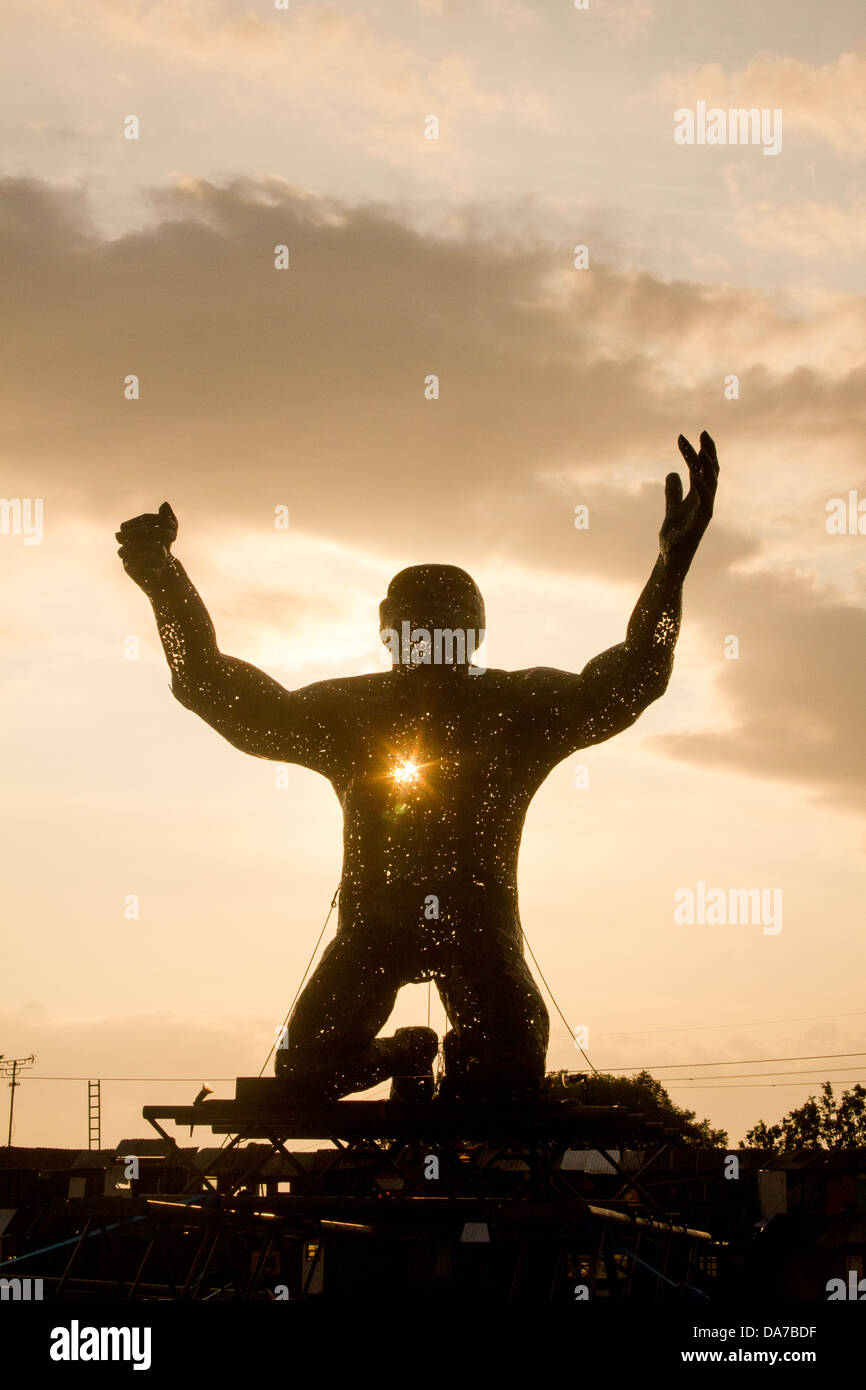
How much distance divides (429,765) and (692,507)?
200 centimetres

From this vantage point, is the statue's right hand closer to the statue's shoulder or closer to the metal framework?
the statue's shoulder

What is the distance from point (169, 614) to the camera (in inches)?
328

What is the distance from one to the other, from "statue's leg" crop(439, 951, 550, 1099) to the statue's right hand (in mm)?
2629

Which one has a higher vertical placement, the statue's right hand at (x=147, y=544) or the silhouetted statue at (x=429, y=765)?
the statue's right hand at (x=147, y=544)

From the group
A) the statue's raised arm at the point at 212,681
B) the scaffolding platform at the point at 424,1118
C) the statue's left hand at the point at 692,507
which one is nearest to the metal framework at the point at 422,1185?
the scaffolding platform at the point at 424,1118

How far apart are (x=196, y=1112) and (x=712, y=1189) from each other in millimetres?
21048

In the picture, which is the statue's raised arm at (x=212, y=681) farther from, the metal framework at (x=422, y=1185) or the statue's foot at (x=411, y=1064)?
the metal framework at (x=422, y=1185)

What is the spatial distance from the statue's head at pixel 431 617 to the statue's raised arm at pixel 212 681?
55cm

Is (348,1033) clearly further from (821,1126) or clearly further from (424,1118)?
(821,1126)

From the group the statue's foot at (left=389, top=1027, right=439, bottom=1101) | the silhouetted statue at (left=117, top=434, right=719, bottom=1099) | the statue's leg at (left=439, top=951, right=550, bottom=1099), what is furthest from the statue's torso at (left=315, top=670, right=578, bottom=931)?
the statue's foot at (left=389, top=1027, right=439, bottom=1101)

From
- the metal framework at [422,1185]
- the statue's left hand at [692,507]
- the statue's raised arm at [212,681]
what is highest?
the statue's left hand at [692,507]

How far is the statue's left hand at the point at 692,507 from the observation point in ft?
26.7

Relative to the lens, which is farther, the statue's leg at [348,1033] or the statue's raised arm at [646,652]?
the statue's raised arm at [646,652]
